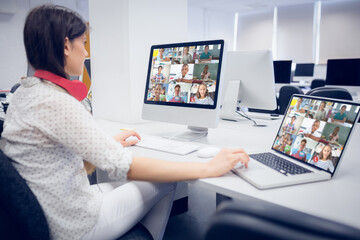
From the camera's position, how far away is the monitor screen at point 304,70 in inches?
267

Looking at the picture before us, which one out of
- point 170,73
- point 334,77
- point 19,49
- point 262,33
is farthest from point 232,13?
point 170,73

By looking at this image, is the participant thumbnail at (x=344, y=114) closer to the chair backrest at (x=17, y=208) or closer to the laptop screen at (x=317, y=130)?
the laptop screen at (x=317, y=130)

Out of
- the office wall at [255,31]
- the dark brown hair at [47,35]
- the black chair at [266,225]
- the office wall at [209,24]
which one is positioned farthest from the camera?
the office wall at [255,31]

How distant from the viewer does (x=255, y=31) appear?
8648 millimetres

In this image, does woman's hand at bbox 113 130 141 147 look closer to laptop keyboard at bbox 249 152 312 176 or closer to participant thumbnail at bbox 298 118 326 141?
laptop keyboard at bbox 249 152 312 176

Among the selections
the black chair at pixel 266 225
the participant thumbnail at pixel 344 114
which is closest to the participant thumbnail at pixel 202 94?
the participant thumbnail at pixel 344 114

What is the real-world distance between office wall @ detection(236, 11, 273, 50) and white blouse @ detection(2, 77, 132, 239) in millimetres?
8227

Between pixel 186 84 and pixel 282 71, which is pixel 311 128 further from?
pixel 282 71

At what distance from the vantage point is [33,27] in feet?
2.88

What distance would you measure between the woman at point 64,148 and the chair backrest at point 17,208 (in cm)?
5

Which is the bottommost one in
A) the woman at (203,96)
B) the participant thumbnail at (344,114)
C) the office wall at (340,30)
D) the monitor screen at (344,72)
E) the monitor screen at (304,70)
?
the participant thumbnail at (344,114)

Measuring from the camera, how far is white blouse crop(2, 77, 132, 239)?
814 millimetres

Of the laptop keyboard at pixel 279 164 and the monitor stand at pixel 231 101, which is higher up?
the monitor stand at pixel 231 101

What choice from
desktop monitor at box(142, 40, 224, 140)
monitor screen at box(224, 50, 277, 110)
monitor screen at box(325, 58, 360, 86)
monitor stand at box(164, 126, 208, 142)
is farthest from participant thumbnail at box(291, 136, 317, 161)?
monitor screen at box(325, 58, 360, 86)
